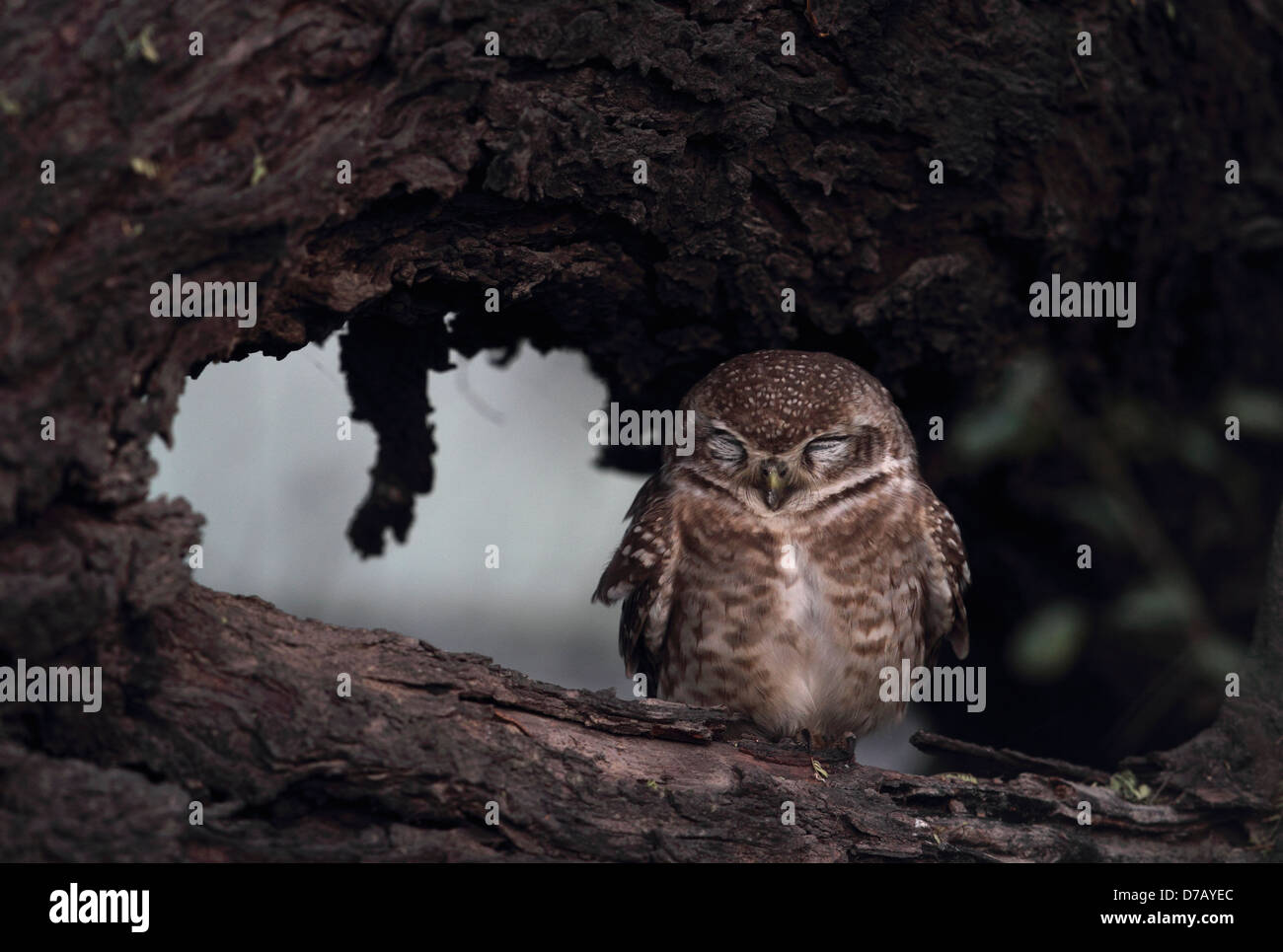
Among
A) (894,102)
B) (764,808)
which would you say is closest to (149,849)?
(764,808)

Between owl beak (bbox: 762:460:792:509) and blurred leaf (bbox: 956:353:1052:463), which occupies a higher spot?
blurred leaf (bbox: 956:353:1052:463)

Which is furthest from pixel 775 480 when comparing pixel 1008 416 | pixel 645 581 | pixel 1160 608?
pixel 1160 608

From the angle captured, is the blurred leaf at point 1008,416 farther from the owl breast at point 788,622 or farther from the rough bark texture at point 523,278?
the owl breast at point 788,622

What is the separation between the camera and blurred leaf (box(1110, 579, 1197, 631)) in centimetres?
446

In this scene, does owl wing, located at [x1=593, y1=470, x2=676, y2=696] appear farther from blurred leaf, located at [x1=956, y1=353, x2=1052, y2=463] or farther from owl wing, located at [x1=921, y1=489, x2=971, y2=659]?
blurred leaf, located at [x1=956, y1=353, x2=1052, y2=463]

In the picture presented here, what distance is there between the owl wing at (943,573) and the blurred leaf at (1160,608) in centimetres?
81

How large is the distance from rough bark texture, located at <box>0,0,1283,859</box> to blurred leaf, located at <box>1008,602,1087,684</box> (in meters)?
0.84

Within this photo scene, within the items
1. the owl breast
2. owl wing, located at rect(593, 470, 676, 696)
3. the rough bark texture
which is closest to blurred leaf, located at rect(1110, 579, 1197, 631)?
the rough bark texture

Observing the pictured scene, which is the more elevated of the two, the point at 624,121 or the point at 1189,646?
the point at 624,121

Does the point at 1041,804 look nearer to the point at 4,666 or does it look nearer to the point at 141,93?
the point at 4,666

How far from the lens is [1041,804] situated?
338 cm

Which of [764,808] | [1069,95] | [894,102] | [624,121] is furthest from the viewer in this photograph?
[1069,95]

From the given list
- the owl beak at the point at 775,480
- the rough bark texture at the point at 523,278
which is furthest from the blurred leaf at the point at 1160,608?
the owl beak at the point at 775,480
